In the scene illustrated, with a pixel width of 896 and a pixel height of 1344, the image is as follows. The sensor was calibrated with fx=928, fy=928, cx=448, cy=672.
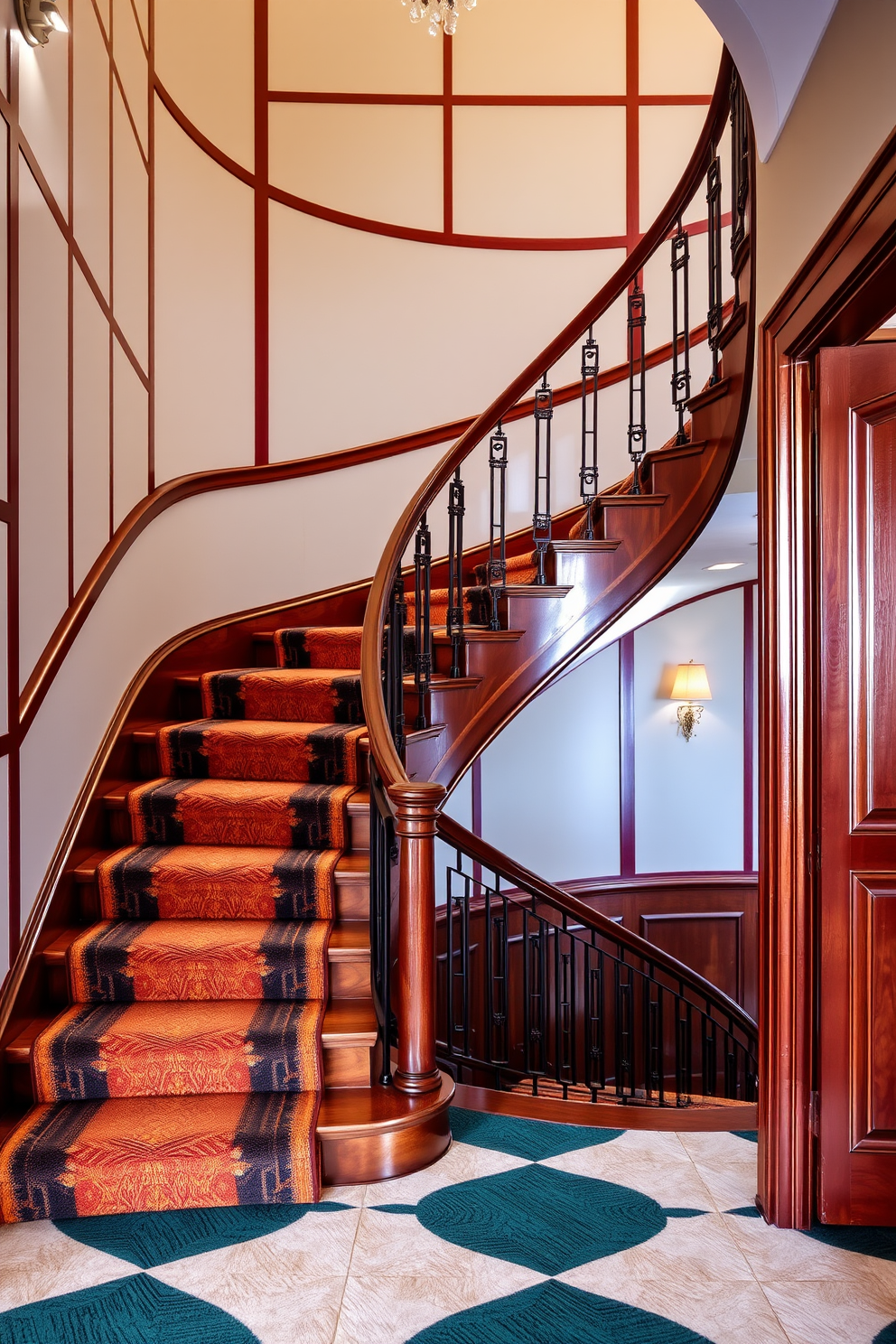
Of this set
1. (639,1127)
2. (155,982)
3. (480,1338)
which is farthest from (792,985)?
(155,982)

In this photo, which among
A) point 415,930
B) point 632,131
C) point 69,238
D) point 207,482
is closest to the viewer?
point 415,930

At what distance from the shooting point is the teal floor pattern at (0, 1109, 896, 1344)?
67.6 inches

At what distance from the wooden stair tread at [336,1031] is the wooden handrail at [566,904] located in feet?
2.57

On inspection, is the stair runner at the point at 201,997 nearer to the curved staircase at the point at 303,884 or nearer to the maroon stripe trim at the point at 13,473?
the curved staircase at the point at 303,884

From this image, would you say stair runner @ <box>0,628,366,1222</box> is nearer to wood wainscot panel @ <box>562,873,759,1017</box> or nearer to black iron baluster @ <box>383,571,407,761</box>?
black iron baluster @ <box>383,571,407,761</box>

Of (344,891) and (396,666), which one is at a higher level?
(396,666)

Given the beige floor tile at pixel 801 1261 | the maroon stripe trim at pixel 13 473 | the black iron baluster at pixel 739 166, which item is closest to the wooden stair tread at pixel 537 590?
the black iron baluster at pixel 739 166

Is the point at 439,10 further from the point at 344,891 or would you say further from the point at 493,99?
the point at 344,891

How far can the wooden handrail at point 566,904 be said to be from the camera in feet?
11.5

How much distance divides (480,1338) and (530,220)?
5.21 meters

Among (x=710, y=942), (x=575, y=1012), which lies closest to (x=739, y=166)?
(x=575, y=1012)

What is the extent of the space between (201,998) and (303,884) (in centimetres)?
43

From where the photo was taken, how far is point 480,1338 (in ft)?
5.53

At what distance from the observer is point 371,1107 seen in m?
2.32
